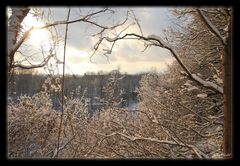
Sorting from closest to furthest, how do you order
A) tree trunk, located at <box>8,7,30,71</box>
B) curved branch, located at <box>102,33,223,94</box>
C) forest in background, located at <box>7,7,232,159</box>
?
curved branch, located at <box>102,33,223,94</box>, tree trunk, located at <box>8,7,30,71</box>, forest in background, located at <box>7,7,232,159</box>

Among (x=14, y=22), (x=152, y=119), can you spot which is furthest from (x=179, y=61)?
(x=152, y=119)

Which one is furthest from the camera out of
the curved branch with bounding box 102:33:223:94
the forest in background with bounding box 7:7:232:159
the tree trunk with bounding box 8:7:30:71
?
the forest in background with bounding box 7:7:232:159

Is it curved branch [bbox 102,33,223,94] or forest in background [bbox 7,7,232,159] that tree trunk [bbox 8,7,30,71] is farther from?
forest in background [bbox 7,7,232,159]

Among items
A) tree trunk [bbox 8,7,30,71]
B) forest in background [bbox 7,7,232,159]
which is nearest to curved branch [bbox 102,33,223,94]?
tree trunk [bbox 8,7,30,71]

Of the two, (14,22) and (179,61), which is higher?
(14,22)

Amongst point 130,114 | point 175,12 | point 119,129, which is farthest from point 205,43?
point 119,129

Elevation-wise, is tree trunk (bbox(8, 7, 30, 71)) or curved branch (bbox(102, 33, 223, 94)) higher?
tree trunk (bbox(8, 7, 30, 71))

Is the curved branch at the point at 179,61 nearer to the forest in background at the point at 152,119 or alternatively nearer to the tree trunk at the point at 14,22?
the tree trunk at the point at 14,22

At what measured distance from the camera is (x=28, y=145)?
8.19 metres

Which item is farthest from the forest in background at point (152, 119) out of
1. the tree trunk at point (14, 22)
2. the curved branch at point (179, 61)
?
the tree trunk at point (14, 22)

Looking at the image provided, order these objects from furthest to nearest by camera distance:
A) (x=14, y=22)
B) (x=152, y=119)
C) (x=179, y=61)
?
(x=152, y=119)
(x=14, y=22)
(x=179, y=61)

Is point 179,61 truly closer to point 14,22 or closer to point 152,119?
point 14,22

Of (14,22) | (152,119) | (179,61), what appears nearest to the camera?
(179,61)
